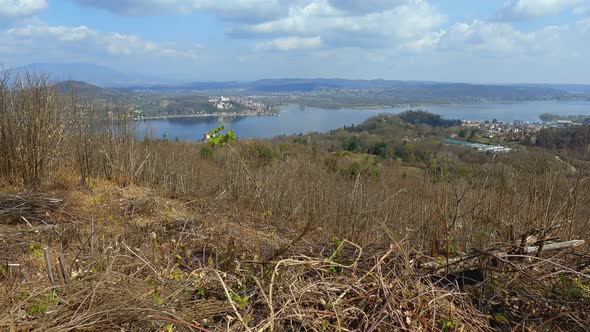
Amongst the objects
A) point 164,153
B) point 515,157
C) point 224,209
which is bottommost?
point 224,209

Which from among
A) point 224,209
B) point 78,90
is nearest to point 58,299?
point 224,209

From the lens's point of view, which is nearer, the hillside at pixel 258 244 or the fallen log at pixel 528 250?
the hillside at pixel 258 244

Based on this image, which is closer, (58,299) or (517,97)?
(58,299)

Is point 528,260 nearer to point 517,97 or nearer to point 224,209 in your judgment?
point 224,209

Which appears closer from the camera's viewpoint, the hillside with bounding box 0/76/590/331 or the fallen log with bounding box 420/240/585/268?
the hillside with bounding box 0/76/590/331

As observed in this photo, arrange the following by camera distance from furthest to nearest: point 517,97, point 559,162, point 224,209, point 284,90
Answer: point 284,90 → point 517,97 → point 224,209 → point 559,162

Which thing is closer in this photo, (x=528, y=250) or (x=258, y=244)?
(x=528, y=250)

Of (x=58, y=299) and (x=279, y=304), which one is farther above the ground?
(x=58, y=299)

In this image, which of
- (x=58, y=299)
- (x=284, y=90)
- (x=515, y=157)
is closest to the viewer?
(x=58, y=299)

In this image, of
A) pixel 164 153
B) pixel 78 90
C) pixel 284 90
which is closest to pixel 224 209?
pixel 164 153

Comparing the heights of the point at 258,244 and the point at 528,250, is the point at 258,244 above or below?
below
